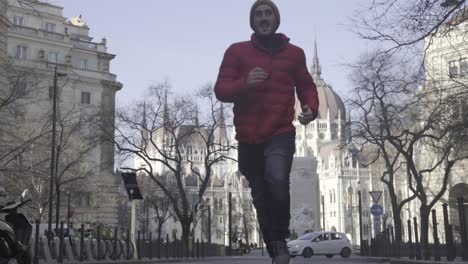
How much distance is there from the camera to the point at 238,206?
13938cm

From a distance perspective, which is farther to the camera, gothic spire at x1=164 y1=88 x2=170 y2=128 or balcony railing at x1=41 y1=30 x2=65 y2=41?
balcony railing at x1=41 y1=30 x2=65 y2=41

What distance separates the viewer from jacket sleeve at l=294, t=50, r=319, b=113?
5.52m

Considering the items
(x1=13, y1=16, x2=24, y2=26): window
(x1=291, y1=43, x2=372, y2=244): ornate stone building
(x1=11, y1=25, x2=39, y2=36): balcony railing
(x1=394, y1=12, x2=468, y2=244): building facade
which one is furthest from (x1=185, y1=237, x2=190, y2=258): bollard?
(x1=291, y1=43, x2=372, y2=244): ornate stone building

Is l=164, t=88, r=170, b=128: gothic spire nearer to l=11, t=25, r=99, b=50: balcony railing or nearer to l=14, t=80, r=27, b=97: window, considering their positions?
l=14, t=80, r=27, b=97: window

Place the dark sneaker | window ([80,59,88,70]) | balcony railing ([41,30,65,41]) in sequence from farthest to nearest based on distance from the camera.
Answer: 1. window ([80,59,88,70])
2. balcony railing ([41,30,65,41])
3. the dark sneaker

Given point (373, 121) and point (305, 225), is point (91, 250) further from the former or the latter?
point (305, 225)

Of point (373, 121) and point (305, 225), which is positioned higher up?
point (373, 121)

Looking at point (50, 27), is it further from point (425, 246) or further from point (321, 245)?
point (425, 246)

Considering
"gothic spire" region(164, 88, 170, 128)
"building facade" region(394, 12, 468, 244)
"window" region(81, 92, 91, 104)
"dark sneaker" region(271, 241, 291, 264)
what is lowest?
"dark sneaker" region(271, 241, 291, 264)

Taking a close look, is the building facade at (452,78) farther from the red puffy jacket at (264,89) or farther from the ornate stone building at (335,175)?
the ornate stone building at (335,175)

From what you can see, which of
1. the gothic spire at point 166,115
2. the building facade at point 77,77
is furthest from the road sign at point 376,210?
the building facade at point 77,77

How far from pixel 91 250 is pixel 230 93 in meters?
19.2

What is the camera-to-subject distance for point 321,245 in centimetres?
3816

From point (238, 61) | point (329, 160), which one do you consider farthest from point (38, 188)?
point (329, 160)
